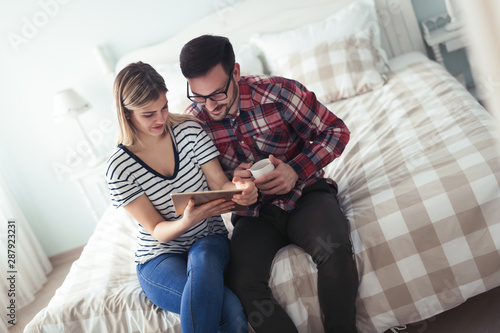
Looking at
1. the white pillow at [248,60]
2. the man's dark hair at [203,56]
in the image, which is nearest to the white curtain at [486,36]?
the man's dark hair at [203,56]

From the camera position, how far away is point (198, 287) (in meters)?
1.31

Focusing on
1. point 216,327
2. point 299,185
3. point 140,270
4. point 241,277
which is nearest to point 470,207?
point 299,185

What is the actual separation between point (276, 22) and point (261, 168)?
185cm

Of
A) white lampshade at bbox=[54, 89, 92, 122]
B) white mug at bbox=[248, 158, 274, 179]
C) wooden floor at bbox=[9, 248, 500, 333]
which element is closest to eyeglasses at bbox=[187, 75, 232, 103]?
white mug at bbox=[248, 158, 274, 179]

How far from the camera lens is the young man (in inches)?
54.3

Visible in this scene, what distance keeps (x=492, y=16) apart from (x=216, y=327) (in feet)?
3.70

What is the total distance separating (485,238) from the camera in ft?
4.68

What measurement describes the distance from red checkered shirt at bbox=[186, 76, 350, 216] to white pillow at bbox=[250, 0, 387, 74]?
3.89 ft

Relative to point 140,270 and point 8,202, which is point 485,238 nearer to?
point 140,270

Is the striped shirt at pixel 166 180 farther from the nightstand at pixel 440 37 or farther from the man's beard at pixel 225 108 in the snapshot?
the nightstand at pixel 440 37

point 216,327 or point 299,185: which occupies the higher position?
point 299,185

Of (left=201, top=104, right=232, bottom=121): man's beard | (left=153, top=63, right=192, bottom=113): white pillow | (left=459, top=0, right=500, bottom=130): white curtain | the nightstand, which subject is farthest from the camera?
the nightstand

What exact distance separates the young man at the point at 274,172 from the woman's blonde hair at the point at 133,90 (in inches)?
4.0

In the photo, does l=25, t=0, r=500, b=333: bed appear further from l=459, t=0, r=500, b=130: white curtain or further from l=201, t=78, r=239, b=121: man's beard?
l=459, t=0, r=500, b=130: white curtain
